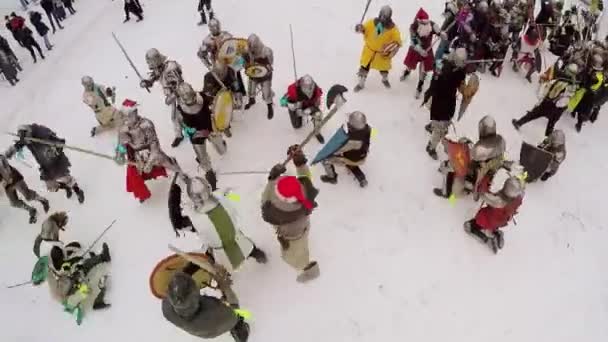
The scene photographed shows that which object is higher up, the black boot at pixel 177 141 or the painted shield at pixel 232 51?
the painted shield at pixel 232 51

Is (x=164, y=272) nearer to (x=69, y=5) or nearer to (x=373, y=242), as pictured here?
(x=373, y=242)

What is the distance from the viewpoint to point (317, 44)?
8.56 metres

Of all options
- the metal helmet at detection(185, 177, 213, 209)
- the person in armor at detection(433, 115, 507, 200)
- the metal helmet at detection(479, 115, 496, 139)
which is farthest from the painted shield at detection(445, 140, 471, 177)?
the metal helmet at detection(185, 177, 213, 209)

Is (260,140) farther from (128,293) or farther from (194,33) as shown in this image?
(194,33)

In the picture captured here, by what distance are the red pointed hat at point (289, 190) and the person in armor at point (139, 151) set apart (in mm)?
1895

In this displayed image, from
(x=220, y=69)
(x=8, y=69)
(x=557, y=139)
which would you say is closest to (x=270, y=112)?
(x=220, y=69)

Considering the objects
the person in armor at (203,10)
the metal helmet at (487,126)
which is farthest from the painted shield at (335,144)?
the person in armor at (203,10)

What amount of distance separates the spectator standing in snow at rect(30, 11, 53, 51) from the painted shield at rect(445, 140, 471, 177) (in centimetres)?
880

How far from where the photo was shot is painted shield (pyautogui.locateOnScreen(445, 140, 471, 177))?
539cm

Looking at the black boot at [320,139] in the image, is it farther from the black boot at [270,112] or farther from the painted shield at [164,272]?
the painted shield at [164,272]

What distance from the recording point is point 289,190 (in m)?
4.14

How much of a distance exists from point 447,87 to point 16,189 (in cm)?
560

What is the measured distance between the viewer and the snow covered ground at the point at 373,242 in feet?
16.2

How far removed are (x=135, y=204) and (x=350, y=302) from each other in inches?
122
